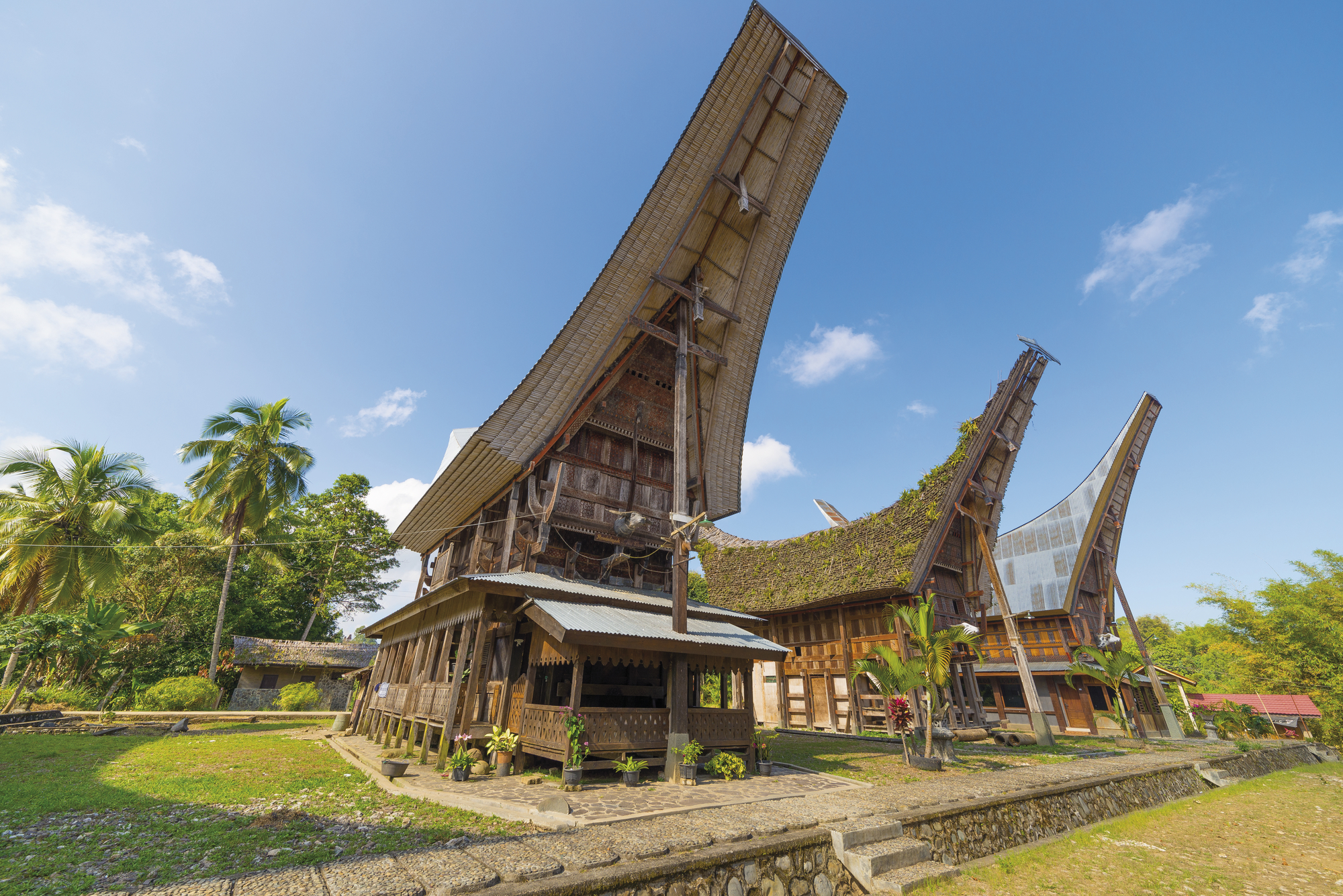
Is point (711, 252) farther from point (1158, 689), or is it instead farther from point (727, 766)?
point (1158, 689)

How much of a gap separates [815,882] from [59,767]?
1307cm

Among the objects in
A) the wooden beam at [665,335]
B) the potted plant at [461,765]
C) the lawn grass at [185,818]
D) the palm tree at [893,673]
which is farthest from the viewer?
the wooden beam at [665,335]

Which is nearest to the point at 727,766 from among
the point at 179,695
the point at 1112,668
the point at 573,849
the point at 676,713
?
the point at 676,713

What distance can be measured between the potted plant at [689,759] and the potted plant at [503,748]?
2.90 meters

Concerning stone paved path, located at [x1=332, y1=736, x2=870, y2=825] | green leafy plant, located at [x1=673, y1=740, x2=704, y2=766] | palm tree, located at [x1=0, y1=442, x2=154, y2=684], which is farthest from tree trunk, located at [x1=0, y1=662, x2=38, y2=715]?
green leafy plant, located at [x1=673, y1=740, x2=704, y2=766]

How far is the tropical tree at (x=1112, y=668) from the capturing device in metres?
20.6

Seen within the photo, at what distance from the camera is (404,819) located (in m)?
6.41

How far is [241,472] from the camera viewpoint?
2712 centimetres

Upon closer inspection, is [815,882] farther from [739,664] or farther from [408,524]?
[408,524]

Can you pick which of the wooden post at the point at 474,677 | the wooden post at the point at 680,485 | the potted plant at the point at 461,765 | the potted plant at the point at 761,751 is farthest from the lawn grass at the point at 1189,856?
the wooden post at the point at 474,677

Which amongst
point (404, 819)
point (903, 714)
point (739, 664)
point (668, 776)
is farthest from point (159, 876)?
point (903, 714)

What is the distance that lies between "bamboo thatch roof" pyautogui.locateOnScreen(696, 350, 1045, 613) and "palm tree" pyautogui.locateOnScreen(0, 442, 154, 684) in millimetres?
26249

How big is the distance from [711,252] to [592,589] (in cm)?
995

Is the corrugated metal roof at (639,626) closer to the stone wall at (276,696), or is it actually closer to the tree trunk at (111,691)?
the tree trunk at (111,691)
